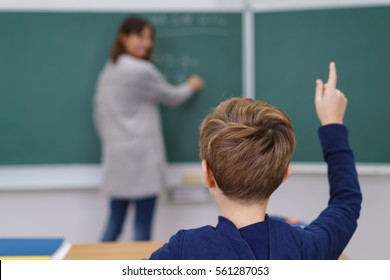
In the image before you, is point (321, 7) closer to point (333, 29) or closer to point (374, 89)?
point (333, 29)

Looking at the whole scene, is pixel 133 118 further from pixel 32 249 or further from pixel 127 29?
pixel 32 249

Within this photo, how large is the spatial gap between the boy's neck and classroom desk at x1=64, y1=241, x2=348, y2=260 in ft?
1.90

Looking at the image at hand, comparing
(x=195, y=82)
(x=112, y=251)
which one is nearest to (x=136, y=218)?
(x=195, y=82)

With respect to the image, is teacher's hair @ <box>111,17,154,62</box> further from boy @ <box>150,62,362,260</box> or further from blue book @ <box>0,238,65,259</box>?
boy @ <box>150,62,362,260</box>

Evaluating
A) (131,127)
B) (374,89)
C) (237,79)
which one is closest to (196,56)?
(237,79)

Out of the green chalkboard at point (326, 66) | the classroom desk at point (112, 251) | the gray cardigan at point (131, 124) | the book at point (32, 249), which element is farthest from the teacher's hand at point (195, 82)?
the book at point (32, 249)

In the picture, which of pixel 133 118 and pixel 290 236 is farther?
pixel 133 118

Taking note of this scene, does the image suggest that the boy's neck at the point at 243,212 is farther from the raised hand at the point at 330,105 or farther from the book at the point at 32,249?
the book at the point at 32,249

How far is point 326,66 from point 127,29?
1.16m

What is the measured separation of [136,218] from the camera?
9.08ft

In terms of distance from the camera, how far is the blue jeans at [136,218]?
9.03ft

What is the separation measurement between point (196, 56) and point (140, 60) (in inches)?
15.7

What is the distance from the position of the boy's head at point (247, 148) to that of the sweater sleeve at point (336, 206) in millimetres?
127

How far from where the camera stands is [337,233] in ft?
2.97
